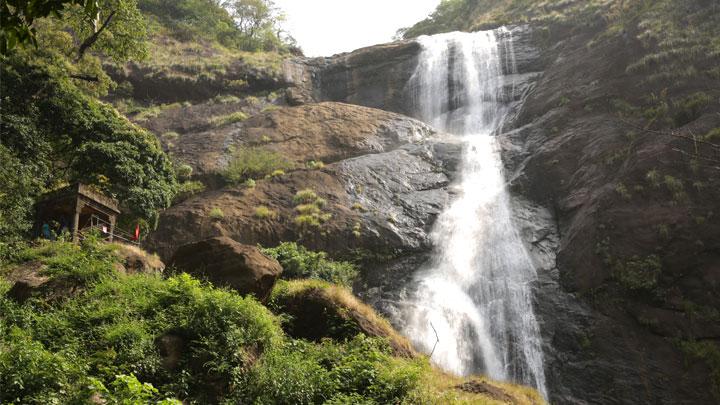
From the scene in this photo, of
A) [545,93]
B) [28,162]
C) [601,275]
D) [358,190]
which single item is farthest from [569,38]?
[28,162]

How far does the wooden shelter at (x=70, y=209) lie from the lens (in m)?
17.8

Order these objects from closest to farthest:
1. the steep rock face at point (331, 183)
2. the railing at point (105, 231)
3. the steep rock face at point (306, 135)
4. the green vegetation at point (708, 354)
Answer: the green vegetation at point (708, 354) → the railing at point (105, 231) → the steep rock face at point (331, 183) → the steep rock face at point (306, 135)

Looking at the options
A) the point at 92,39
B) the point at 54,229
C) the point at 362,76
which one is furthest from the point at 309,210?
the point at 362,76

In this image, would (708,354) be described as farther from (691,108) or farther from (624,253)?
(691,108)

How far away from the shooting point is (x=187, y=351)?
36.3ft

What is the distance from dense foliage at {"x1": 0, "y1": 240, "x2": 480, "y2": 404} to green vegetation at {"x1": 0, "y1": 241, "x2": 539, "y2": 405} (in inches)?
0.8

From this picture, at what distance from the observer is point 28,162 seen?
19234mm

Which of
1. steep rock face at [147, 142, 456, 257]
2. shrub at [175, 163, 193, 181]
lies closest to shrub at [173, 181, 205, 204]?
A: shrub at [175, 163, 193, 181]

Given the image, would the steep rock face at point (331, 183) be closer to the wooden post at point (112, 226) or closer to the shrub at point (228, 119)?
the shrub at point (228, 119)

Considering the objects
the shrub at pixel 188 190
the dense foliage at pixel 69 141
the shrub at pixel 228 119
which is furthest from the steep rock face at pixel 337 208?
the shrub at pixel 228 119

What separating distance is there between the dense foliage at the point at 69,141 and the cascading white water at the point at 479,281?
10686mm

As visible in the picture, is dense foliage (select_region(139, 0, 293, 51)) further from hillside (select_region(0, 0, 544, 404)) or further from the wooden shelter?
the wooden shelter

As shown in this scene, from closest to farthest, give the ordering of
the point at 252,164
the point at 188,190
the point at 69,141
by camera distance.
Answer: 1. the point at 69,141
2. the point at 188,190
3. the point at 252,164

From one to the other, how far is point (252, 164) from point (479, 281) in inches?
483
